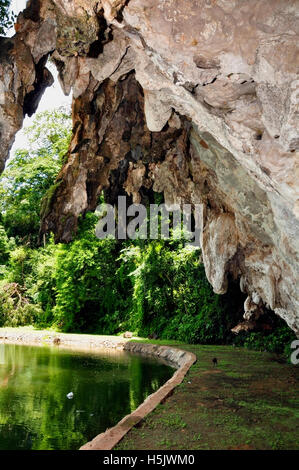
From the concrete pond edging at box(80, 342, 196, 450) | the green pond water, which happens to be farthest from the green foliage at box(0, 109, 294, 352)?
the green pond water

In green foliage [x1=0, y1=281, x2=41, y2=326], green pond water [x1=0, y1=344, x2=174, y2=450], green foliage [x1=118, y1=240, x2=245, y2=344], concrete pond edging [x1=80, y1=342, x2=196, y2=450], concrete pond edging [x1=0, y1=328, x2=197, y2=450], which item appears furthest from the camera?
green foliage [x1=0, y1=281, x2=41, y2=326]

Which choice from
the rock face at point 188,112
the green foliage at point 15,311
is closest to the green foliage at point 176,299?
the rock face at point 188,112

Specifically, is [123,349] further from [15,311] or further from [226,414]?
[226,414]

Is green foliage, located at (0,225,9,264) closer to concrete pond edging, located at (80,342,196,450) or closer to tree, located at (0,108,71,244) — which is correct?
tree, located at (0,108,71,244)

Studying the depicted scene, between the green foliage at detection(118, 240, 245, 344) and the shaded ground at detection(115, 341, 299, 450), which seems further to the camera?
the green foliage at detection(118, 240, 245, 344)

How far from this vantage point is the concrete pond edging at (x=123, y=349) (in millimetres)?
4604

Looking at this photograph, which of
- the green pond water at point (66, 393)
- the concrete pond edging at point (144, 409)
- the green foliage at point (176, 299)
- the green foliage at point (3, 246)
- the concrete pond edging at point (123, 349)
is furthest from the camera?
the green foliage at point (3, 246)

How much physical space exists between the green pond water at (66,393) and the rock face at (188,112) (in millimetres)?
3909

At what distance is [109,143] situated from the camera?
10266 millimetres

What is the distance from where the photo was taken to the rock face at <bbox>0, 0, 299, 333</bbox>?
4.27 meters

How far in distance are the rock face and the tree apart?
13.9 meters

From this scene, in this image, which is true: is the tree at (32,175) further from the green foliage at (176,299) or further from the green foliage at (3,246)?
the green foliage at (176,299)

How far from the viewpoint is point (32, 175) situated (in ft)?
83.1

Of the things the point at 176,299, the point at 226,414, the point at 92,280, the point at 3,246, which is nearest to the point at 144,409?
the point at 226,414
